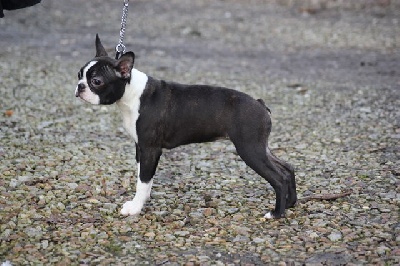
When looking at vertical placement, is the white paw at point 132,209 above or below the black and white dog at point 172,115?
below

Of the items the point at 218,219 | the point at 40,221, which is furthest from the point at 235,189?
the point at 40,221

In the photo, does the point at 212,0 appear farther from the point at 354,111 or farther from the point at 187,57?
the point at 354,111

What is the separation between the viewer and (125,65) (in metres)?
5.64

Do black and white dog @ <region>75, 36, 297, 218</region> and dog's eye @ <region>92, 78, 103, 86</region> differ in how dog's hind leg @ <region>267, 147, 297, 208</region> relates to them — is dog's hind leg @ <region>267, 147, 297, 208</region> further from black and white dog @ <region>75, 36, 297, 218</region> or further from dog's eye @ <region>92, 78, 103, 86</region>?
dog's eye @ <region>92, 78, 103, 86</region>

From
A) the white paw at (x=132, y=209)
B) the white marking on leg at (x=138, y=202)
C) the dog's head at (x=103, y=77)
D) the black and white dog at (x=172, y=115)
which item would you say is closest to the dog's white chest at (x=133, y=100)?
the black and white dog at (x=172, y=115)

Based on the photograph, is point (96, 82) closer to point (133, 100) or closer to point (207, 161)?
point (133, 100)

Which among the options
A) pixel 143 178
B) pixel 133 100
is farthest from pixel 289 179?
pixel 133 100

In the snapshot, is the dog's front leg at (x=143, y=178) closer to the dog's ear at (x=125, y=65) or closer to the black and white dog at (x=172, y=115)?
the black and white dog at (x=172, y=115)

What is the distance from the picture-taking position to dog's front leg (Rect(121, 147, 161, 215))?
5.84 meters

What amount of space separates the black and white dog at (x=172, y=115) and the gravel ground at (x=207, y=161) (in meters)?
0.49

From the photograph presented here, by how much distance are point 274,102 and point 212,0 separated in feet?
39.9

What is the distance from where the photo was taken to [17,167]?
6.96 m

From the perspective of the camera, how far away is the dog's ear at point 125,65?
18.3 ft

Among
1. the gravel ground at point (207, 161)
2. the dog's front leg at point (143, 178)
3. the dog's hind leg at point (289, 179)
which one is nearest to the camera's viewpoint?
the gravel ground at point (207, 161)
